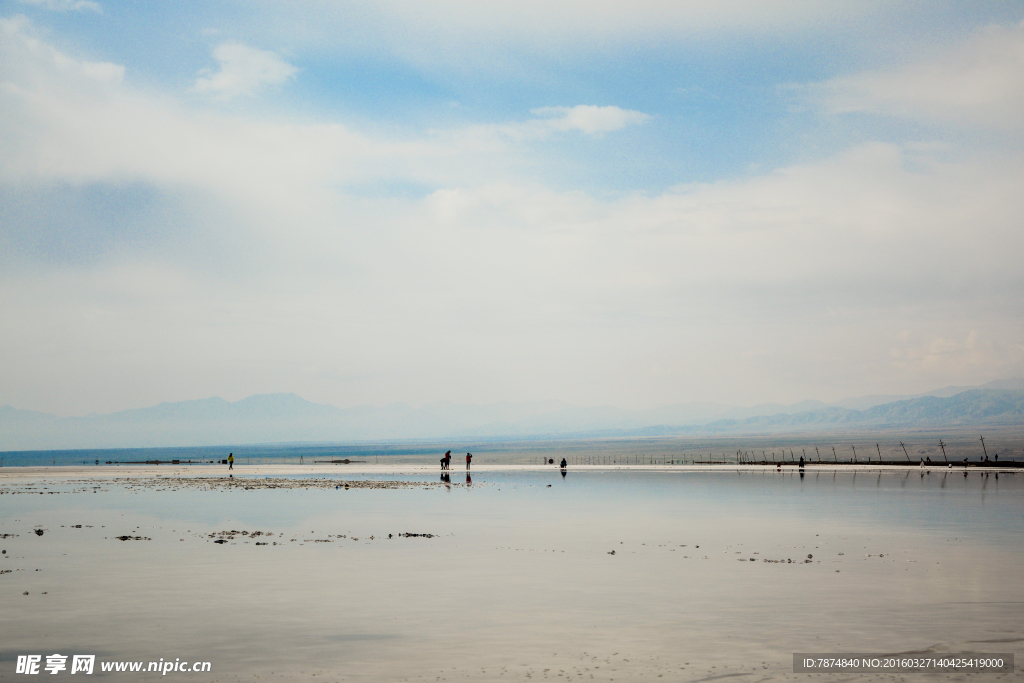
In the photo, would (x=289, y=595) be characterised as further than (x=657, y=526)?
No

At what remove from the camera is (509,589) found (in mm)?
21391

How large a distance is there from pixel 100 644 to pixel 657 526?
997 inches

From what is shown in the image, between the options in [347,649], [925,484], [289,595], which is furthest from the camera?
[925,484]

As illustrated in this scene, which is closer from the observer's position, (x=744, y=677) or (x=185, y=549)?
(x=744, y=677)

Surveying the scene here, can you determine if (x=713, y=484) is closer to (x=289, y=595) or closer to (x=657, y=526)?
(x=657, y=526)

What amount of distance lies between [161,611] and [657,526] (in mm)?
23155

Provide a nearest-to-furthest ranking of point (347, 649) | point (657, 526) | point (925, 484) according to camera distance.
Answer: point (347, 649), point (657, 526), point (925, 484)

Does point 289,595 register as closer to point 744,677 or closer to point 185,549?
point 185,549

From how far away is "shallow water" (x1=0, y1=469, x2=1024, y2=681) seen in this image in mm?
15070

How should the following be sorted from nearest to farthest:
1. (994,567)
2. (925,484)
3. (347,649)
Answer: (347,649), (994,567), (925,484)

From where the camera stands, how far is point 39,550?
27.9 meters

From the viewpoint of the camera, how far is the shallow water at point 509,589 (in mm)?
15070

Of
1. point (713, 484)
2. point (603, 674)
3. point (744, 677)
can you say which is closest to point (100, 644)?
point (603, 674)

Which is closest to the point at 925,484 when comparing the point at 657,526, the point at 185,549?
the point at 657,526
